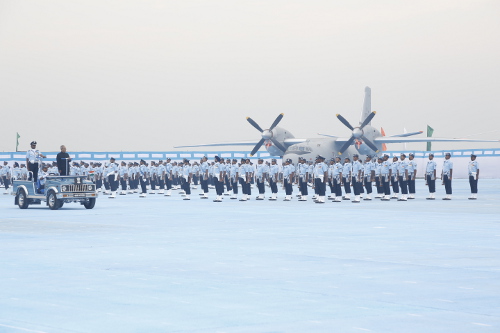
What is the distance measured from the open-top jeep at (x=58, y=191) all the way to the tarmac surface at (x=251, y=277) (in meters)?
7.68

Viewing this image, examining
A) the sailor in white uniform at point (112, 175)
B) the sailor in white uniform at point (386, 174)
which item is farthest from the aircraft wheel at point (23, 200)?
the sailor in white uniform at point (386, 174)

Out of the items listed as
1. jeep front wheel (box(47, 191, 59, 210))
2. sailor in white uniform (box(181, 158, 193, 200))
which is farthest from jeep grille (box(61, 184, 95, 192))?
sailor in white uniform (box(181, 158, 193, 200))

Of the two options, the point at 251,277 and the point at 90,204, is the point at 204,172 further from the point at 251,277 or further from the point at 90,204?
the point at 251,277

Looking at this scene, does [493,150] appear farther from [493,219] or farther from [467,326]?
[467,326]

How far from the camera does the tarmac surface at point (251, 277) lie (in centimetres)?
781

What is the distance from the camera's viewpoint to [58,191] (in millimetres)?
28219

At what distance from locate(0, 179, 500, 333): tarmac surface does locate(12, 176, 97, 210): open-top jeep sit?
768 cm

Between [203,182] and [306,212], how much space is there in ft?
42.5

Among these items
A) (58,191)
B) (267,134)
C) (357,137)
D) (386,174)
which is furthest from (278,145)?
(58,191)

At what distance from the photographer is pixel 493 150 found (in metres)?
75.4

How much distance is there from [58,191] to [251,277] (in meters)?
18.5

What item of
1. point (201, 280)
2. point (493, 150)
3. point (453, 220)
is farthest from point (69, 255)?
point (493, 150)

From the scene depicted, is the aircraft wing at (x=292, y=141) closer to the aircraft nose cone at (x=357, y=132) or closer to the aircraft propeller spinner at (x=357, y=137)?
the aircraft propeller spinner at (x=357, y=137)

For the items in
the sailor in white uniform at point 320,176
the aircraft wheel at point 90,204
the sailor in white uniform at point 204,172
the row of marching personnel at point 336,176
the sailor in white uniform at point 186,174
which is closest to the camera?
the aircraft wheel at point 90,204
